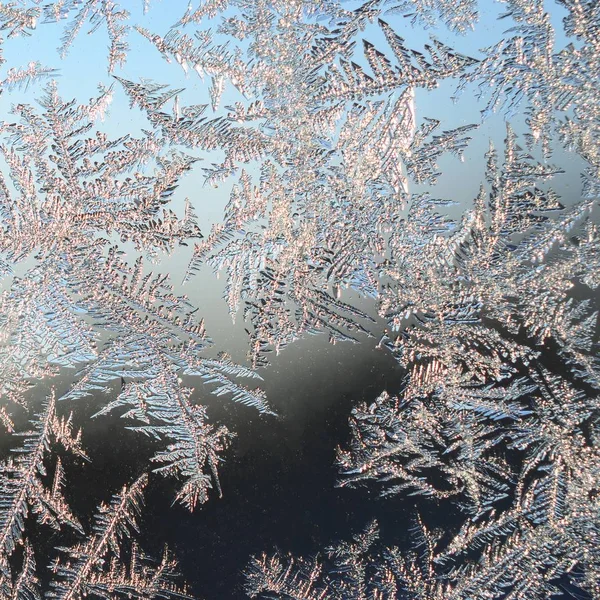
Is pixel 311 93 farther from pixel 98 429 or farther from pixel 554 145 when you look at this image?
pixel 98 429

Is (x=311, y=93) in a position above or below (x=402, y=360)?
above

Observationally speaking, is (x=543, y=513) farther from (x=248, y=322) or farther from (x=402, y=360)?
(x=248, y=322)

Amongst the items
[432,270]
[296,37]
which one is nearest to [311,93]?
[296,37]

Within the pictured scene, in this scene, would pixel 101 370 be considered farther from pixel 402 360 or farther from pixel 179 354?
pixel 402 360

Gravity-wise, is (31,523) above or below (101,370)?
below

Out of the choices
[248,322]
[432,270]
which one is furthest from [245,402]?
[432,270]

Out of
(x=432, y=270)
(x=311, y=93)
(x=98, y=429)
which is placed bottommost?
(x=98, y=429)

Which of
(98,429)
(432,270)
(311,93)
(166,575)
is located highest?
(311,93)
